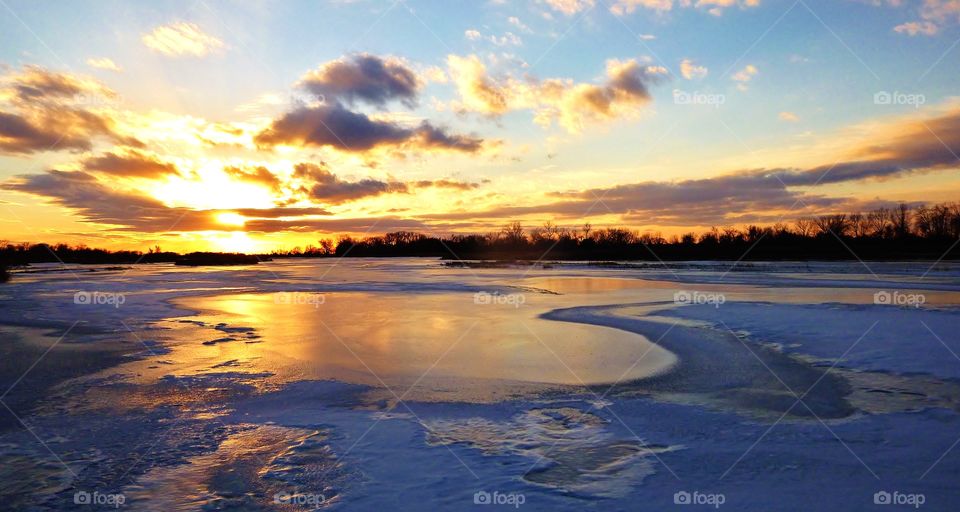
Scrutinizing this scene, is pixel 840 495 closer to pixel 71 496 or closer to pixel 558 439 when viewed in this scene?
pixel 558 439

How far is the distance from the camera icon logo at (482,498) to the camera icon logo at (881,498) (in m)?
2.73

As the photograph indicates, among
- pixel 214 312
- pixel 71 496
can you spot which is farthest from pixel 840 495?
pixel 214 312

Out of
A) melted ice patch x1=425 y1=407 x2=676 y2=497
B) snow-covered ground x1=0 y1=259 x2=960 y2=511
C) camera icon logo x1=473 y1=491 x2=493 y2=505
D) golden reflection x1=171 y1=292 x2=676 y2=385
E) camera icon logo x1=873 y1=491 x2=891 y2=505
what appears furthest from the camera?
golden reflection x1=171 y1=292 x2=676 y2=385

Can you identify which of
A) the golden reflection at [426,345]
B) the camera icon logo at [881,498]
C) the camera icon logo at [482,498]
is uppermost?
the golden reflection at [426,345]

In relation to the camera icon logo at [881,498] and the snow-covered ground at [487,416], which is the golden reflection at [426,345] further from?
the camera icon logo at [881,498]

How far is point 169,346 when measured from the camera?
34.9ft

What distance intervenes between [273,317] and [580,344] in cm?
877

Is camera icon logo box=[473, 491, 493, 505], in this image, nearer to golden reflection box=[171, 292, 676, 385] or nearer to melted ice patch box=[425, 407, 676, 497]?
melted ice patch box=[425, 407, 676, 497]

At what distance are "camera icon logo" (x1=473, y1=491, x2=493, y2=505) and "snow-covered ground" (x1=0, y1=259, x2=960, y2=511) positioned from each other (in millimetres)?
32

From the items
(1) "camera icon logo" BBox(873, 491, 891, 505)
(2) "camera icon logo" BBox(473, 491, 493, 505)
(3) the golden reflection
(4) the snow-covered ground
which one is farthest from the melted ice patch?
(3) the golden reflection

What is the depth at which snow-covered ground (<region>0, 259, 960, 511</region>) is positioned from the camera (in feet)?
14.1

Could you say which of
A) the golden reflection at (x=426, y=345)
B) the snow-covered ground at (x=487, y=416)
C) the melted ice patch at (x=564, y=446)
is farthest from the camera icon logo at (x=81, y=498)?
the golden reflection at (x=426, y=345)

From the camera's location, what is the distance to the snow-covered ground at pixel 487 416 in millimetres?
4301

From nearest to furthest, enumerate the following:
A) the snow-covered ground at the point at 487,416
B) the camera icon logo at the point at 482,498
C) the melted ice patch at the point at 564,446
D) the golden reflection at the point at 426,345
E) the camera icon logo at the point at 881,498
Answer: the camera icon logo at the point at 881,498, the camera icon logo at the point at 482,498, the snow-covered ground at the point at 487,416, the melted ice patch at the point at 564,446, the golden reflection at the point at 426,345
